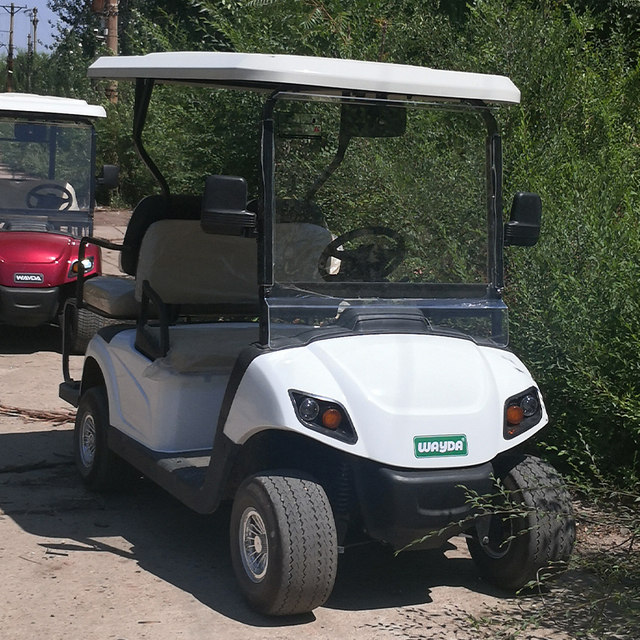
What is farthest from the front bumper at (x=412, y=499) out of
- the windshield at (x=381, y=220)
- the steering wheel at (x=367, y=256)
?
the steering wheel at (x=367, y=256)

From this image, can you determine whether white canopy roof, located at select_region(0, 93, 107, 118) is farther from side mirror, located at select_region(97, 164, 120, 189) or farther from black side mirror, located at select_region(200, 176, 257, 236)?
black side mirror, located at select_region(200, 176, 257, 236)

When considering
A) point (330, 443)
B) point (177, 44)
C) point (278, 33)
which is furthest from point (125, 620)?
point (177, 44)

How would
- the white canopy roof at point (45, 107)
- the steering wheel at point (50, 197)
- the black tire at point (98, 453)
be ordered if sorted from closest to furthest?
the black tire at point (98, 453) < the white canopy roof at point (45, 107) < the steering wheel at point (50, 197)

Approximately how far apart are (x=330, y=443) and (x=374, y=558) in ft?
3.80

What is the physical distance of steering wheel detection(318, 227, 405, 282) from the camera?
13.6ft

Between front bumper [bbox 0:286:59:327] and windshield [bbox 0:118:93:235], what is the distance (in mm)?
649

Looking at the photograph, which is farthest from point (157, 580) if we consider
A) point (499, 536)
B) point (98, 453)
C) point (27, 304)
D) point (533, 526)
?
point (27, 304)

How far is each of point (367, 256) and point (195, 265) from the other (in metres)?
1.34

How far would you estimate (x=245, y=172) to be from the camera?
9.10 metres

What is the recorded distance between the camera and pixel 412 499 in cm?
353

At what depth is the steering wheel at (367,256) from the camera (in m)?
4.14

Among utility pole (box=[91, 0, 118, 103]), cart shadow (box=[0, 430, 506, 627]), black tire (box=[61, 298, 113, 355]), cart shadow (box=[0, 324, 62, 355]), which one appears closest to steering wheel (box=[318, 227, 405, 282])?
cart shadow (box=[0, 430, 506, 627])

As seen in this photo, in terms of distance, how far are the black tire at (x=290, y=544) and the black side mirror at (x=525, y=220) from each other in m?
1.30

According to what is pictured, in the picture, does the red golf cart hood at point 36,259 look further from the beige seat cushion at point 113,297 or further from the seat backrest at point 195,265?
the seat backrest at point 195,265
